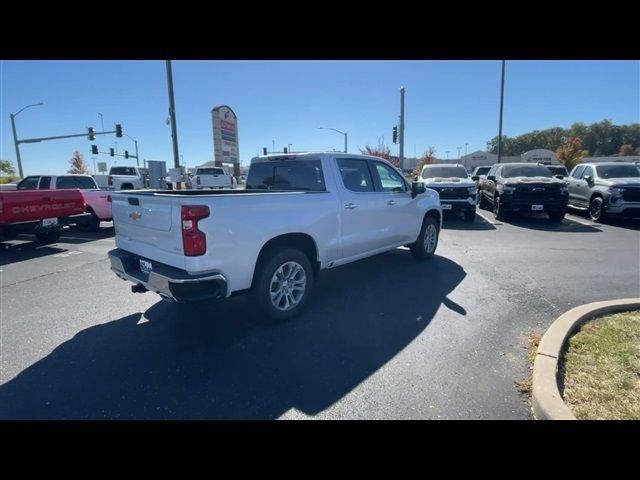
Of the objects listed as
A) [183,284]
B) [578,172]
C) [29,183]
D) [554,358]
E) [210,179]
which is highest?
[210,179]

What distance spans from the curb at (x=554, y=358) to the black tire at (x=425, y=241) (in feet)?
9.68

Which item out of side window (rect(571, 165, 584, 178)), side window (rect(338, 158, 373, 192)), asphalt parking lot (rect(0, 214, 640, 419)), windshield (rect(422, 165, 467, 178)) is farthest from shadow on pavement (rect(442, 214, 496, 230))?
side window (rect(338, 158, 373, 192))

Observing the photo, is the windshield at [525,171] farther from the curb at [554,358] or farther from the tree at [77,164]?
the tree at [77,164]

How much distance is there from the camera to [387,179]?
5.89 metres

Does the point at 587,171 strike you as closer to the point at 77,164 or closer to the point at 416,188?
the point at 416,188

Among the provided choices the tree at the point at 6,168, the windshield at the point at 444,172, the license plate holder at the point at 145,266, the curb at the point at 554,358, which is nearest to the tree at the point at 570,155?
the windshield at the point at 444,172

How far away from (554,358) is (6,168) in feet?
257

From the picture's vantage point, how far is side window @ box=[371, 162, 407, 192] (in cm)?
566

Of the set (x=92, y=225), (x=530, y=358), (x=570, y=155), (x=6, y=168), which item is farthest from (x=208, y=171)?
(x=6, y=168)

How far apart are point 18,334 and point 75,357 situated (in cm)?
114
